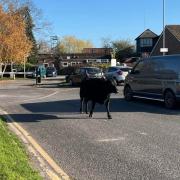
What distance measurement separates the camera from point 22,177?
7.13 meters

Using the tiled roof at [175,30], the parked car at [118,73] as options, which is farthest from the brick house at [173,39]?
the parked car at [118,73]

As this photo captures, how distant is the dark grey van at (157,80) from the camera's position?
17.8 metres

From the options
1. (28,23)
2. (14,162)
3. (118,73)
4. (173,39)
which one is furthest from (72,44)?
(14,162)

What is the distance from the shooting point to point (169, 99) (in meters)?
18.2

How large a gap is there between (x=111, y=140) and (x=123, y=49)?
11006cm

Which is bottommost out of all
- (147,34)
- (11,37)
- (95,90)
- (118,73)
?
(95,90)

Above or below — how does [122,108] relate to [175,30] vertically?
below

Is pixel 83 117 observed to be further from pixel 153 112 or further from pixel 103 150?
pixel 103 150

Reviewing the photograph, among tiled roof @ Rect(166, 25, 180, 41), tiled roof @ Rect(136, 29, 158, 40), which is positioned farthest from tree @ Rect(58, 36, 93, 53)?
tiled roof @ Rect(166, 25, 180, 41)

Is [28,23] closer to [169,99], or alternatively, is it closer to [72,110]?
[72,110]

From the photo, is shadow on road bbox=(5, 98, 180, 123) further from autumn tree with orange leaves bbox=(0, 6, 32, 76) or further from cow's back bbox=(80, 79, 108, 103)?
autumn tree with orange leaves bbox=(0, 6, 32, 76)

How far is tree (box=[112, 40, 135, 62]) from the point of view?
367ft

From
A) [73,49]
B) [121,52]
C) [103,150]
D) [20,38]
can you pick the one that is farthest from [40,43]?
[103,150]

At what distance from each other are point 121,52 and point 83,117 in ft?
327
